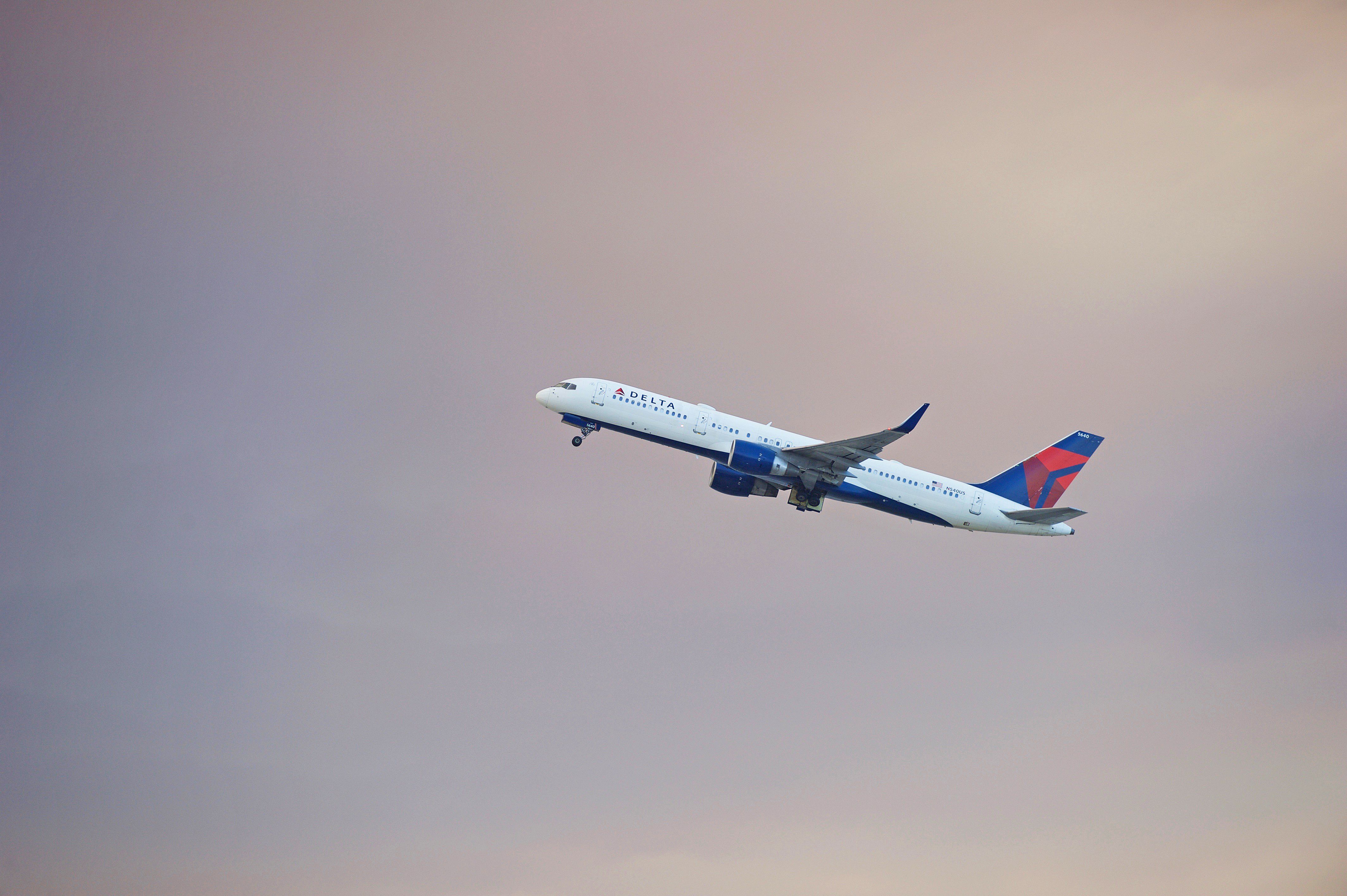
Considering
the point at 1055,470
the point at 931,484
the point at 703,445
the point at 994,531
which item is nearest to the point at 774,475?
the point at 703,445

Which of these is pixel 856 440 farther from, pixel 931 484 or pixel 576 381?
pixel 576 381

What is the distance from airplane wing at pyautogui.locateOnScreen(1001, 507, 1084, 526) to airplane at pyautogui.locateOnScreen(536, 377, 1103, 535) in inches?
2.9

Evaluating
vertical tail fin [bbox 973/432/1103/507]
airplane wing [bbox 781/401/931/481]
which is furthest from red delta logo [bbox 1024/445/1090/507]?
airplane wing [bbox 781/401/931/481]

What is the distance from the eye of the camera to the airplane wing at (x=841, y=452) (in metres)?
82.6

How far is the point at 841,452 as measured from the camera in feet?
281

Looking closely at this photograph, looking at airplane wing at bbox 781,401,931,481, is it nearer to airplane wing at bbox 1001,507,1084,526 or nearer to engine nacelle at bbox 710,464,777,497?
engine nacelle at bbox 710,464,777,497

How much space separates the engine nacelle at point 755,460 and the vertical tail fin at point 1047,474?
1863 centimetres

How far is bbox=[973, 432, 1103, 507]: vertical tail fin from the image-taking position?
97.3m

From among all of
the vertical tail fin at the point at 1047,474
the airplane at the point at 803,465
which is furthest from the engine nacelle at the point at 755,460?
the vertical tail fin at the point at 1047,474

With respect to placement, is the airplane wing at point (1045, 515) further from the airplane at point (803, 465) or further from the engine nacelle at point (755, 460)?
the engine nacelle at point (755, 460)

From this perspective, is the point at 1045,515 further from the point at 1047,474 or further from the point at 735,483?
the point at 735,483

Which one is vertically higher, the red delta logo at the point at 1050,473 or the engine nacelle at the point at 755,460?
the red delta logo at the point at 1050,473

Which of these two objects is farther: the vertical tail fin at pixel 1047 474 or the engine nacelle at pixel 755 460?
the vertical tail fin at pixel 1047 474

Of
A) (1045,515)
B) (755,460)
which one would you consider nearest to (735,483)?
(755,460)
